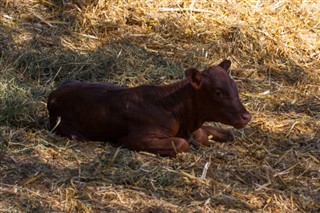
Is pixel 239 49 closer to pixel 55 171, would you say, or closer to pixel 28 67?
pixel 28 67

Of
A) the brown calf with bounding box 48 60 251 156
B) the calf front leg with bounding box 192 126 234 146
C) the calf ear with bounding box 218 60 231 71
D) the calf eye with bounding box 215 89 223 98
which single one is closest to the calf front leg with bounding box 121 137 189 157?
the brown calf with bounding box 48 60 251 156

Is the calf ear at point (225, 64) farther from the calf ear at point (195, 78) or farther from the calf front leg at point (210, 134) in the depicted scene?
the calf front leg at point (210, 134)

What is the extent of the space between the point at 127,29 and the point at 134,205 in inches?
186

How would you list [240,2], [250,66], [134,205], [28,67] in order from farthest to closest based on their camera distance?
[240,2] < [250,66] < [28,67] < [134,205]

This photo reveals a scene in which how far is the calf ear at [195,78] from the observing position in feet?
24.7

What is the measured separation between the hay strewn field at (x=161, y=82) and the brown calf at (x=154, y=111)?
0.50 ft

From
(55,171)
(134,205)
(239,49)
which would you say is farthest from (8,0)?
(134,205)

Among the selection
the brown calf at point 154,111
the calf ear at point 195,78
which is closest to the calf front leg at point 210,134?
the brown calf at point 154,111

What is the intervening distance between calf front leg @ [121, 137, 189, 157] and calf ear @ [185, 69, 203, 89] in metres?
0.52

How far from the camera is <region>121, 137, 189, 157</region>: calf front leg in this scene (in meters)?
7.41

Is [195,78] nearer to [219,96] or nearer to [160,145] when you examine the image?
[219,96]

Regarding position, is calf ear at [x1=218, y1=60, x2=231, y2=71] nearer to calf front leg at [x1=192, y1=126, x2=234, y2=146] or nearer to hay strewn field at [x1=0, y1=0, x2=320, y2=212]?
calf front leg at [x1=192, y1=126, x2=234, y2=146]

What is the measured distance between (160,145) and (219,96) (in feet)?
2.27

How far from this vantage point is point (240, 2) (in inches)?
452
